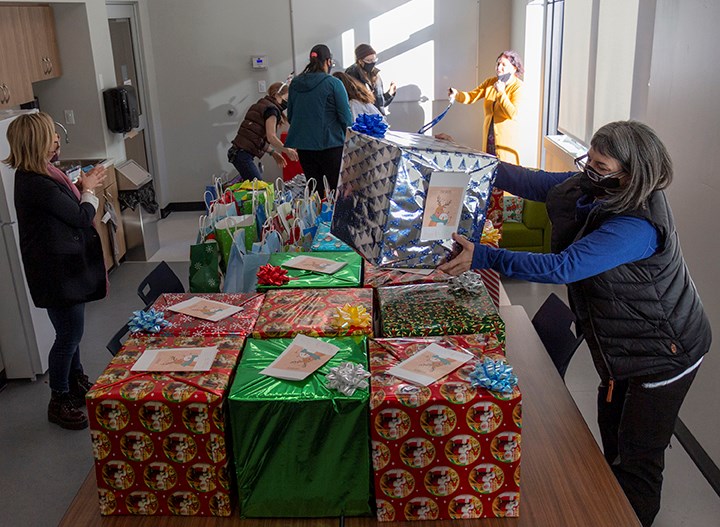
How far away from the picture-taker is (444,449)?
1.77 m

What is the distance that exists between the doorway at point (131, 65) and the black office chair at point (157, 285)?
3.86 m

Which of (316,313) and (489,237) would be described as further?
(489,237)

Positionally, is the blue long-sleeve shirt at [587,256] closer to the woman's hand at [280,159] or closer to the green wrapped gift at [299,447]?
the green wrapped gift at [299,447]

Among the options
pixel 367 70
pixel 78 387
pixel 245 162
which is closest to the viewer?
pixel 78 387

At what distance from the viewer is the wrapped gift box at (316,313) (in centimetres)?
216

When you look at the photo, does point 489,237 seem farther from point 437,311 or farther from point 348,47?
point 348,47

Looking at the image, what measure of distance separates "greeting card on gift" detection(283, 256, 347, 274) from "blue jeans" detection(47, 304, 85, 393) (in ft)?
4.65

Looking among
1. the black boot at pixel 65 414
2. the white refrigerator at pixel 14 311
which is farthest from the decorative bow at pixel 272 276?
the white refrigerator at pixel 14 311

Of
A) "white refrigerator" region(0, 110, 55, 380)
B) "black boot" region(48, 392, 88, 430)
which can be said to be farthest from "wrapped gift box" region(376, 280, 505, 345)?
"white refrigerator" region(0, 110, 55, 380)

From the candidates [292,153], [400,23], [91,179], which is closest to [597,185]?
[91,179]

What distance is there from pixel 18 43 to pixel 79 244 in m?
2.51

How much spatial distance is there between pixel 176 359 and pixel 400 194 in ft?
2.50

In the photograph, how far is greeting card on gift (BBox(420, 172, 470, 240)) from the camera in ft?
6.85

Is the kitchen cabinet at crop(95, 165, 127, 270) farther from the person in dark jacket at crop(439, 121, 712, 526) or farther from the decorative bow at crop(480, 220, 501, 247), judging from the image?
the person in dark jacket at crop(439, 121, 712, 526)
